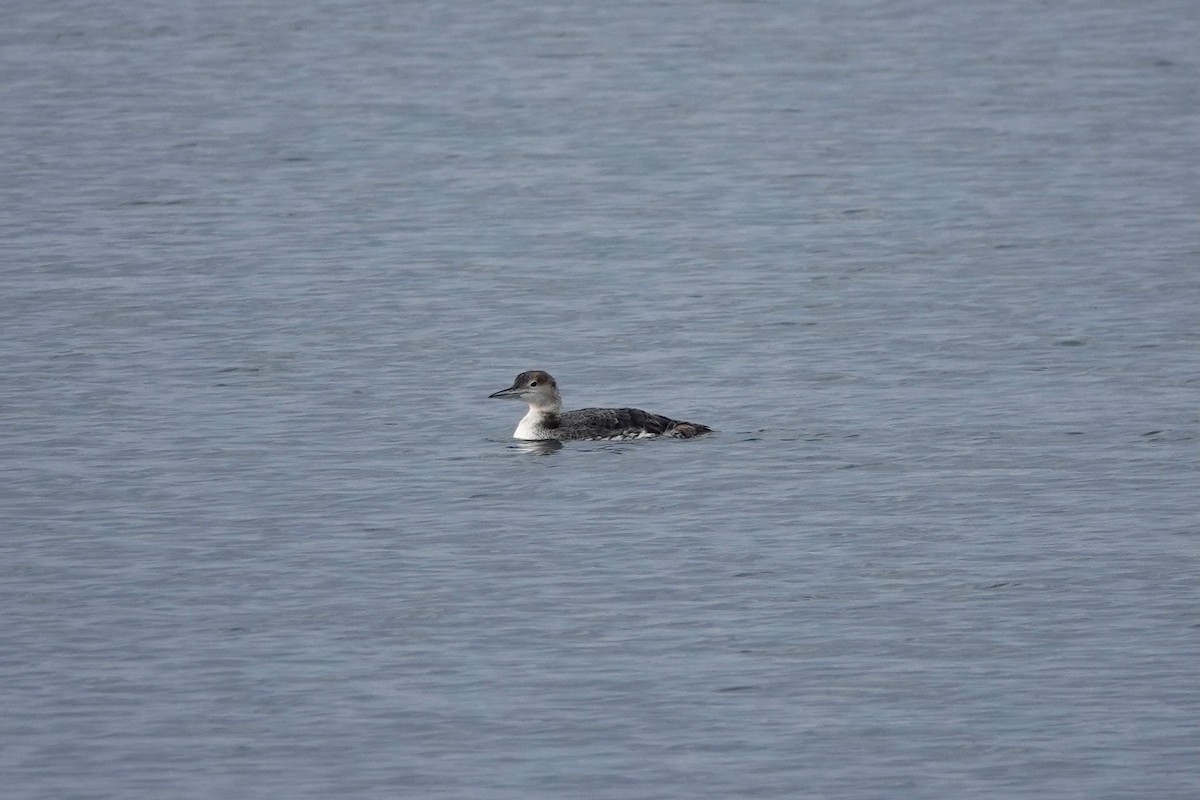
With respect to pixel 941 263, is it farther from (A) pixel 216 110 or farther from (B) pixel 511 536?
(A) pixel 216 110

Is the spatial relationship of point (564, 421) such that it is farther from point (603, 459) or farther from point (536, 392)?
point (603, 459)

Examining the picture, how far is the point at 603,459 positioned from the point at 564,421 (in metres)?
0.72

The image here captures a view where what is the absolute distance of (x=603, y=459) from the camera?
1986cm

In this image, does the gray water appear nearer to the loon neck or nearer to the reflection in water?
the reflection in water

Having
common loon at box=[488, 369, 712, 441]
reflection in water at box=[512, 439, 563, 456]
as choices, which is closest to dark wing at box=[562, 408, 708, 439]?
common loon at box=[488, 369, 712, 441]

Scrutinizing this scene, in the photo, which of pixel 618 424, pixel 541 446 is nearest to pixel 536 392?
pixel 541 446

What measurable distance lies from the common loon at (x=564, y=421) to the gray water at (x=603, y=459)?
0.22 meters

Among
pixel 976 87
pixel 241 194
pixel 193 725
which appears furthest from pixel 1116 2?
pixel 193 725

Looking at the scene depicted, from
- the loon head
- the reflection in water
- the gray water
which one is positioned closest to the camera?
the gray water

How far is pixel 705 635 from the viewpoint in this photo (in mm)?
14773

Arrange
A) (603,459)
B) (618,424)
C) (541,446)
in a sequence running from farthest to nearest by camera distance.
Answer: (541,446) → (618,424) → (603,459)

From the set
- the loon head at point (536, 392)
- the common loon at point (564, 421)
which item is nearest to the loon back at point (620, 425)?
the common loon at point (564, 421)

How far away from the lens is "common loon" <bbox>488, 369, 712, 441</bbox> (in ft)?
65.8

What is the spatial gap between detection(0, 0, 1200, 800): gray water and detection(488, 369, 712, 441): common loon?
0.22 m
